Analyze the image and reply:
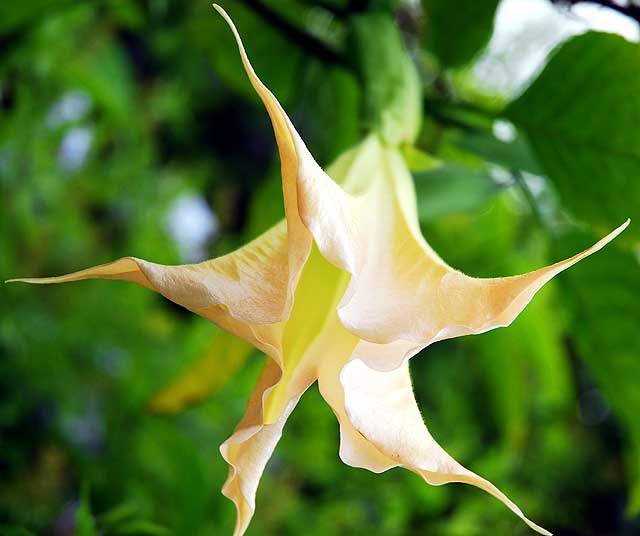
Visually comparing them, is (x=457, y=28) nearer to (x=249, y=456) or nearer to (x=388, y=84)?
(x=388, y=84)

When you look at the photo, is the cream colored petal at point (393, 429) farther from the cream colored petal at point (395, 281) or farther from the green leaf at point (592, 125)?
the green leaf at point (592, 125)

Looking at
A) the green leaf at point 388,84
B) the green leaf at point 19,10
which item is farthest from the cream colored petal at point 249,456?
the green leaf at point 19,10

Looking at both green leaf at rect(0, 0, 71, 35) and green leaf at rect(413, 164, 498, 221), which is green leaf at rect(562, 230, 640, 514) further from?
green leaf at rect(0, 0, 71, 35)

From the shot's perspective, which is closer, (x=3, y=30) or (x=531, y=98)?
(x=531, y=98)

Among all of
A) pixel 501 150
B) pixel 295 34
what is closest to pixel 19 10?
pixel 295 34

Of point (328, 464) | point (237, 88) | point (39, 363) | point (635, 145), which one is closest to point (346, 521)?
point (328, 464)

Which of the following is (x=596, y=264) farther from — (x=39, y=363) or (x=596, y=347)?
(x=39, y=363)

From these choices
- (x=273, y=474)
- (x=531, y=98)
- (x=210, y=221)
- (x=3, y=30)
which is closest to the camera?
(x=531, y=98)
